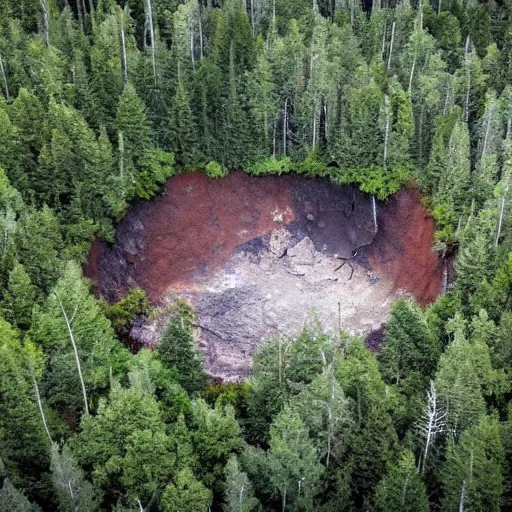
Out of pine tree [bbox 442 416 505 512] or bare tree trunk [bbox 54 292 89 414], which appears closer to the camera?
pine tree [bbox 442 416 505 512]

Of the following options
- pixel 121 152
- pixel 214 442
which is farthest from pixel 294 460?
pixel 121 152

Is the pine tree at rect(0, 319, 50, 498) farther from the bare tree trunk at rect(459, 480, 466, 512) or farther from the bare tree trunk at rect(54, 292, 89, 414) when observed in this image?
the bare tree trunk at rect(459, 480, 466, 512)

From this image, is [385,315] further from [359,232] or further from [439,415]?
[439,415]

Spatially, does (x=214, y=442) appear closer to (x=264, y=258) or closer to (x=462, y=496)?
(x=462, y=496)

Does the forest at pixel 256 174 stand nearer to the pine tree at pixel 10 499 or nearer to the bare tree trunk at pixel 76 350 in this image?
the pine tree at pixel 10 499

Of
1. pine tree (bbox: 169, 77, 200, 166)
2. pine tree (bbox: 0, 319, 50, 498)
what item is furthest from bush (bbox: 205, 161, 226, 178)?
pine tree (bbox: 0, 319, 50, 498)

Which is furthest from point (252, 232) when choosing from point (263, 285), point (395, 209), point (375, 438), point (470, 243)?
point (375, 438)

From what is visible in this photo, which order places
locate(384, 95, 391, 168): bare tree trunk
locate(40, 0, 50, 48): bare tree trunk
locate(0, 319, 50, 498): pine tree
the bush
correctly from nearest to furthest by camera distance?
locate(0, 319, 50, 498): pine tree < locate(384, 95, 391, 168): bare tree trunk < the bush < locate(40, 0, 50, 48): bare tree trunk
